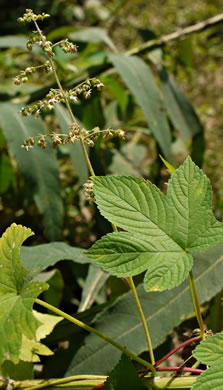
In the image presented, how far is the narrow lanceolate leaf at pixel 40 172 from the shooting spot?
177cm

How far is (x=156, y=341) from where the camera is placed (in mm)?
1245

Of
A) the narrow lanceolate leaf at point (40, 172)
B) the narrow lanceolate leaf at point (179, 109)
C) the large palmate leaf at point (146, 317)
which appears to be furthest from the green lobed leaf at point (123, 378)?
the narrow lanceolate leaf at point (179, 109)

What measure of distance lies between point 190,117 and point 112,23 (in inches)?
86.2

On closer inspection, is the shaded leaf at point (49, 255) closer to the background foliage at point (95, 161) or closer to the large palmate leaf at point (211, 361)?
the background foliage at point (95, 161)

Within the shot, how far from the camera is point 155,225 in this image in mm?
848

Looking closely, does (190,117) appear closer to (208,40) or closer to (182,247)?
(182,247)

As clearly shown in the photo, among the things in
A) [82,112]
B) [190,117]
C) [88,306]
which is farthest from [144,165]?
[88,306]

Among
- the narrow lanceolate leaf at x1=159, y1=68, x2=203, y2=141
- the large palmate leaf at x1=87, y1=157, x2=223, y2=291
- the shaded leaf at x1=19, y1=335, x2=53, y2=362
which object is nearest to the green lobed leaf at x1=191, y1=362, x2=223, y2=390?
the large palmate leaf at x1=87, y1=157, x2=223, y2=291

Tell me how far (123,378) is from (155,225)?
0.93 feet

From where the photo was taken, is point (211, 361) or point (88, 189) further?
point (88, 189)

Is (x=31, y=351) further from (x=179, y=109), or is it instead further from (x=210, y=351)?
(x=179, y=109)

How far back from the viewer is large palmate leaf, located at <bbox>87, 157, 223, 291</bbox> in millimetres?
801

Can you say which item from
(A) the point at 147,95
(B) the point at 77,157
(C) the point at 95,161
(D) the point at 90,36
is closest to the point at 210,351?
(C) the point at 95,161

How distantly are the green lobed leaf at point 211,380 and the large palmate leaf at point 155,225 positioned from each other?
15 centimetres
